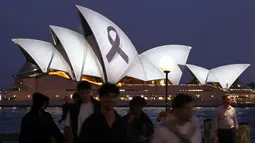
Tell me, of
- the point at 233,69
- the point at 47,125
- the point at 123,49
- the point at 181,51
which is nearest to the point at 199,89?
the point at 233,69

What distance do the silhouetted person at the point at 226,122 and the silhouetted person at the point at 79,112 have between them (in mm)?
3266

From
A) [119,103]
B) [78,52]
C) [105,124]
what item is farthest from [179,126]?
[119,103]

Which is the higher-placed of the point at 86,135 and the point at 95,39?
the point at 95,39

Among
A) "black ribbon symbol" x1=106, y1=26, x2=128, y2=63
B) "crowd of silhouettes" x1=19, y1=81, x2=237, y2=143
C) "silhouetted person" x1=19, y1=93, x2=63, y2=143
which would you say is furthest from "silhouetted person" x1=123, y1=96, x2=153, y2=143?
"black ribbon symbol" x1=106, y1=26, x2=128, y2=63

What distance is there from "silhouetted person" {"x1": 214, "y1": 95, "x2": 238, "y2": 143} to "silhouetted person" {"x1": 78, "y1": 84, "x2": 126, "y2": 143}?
3890mm

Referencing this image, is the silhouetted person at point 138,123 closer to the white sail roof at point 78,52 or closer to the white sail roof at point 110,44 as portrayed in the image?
the white sail roof at point 110,44

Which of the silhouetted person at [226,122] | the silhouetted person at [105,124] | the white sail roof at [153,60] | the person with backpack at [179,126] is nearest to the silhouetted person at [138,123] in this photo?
the silhouetted person at [105,124]

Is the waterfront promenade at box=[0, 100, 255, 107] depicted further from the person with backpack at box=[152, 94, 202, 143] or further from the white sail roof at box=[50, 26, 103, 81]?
the person with backpack at box=[152, 94, 202, 143]

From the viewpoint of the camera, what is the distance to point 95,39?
44.1m

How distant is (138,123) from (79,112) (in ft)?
2.36

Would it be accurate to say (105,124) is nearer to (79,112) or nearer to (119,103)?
(79,112)

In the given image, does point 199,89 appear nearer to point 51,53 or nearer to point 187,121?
point 51,53

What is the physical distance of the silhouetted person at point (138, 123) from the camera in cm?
460

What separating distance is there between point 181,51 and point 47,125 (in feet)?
164
